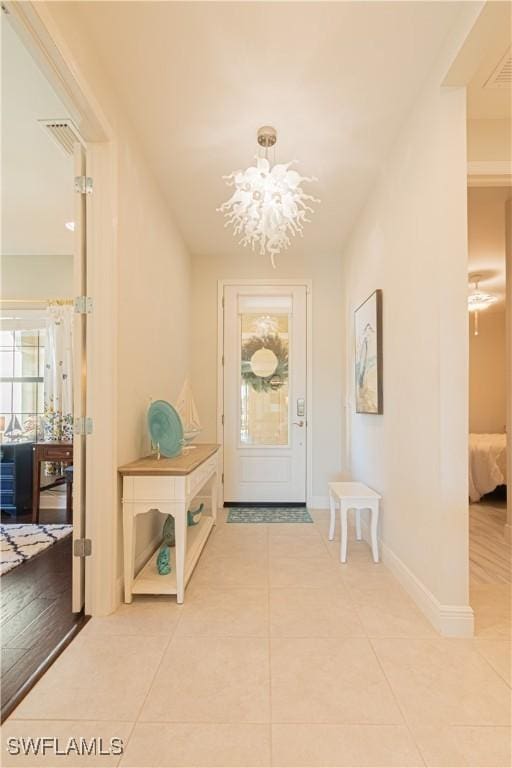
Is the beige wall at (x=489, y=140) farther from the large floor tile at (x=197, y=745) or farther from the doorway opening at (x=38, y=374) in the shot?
the large floor tile at (x=197, y=745)

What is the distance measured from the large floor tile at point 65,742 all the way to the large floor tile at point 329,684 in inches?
20.7

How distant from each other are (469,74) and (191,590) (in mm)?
3017

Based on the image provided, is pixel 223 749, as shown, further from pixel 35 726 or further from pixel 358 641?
pixel 358 641

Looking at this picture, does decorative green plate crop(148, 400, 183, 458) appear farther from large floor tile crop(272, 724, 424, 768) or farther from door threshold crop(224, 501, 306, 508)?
door threshold crop(224, 501, 306, 508)

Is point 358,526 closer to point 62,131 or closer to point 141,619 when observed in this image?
point 141,619

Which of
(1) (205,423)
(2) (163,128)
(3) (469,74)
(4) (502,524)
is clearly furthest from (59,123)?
(4) (502,524)

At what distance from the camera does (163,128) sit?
8.05ft

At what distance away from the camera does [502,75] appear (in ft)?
6.64

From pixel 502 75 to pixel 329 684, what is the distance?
2.91 metres

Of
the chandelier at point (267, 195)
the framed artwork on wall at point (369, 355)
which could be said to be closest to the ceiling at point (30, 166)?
the chandelier at point (267, 195)

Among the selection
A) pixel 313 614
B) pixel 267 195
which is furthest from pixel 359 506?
pixel 267 195

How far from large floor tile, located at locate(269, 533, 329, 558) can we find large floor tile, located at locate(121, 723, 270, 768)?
1.62 m

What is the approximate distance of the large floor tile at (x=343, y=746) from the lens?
1215 millimetres

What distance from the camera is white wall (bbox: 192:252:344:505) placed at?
441cm
